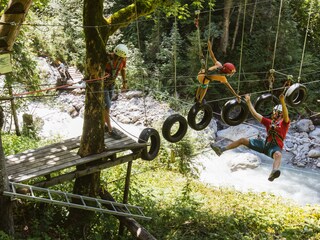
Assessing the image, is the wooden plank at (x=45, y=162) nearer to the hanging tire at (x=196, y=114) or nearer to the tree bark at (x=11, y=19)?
the tree bark at (x=11, y=19)

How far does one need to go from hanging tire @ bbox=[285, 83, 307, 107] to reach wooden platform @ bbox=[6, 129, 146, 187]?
2.78m

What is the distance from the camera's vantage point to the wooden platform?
17.0 ft

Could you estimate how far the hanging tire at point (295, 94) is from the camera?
630 cm

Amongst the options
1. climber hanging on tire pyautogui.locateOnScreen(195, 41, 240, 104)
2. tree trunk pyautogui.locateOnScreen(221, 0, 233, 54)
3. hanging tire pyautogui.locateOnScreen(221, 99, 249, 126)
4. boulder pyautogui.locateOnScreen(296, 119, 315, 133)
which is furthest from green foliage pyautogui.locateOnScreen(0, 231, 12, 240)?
tree trunk pyautogui.locateOnScreen(221, 0, 233, 54)

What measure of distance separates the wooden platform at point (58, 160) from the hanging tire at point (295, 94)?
278cm

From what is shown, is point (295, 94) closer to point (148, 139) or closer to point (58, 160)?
point (148, 139)

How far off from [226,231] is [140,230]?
1.79 meters

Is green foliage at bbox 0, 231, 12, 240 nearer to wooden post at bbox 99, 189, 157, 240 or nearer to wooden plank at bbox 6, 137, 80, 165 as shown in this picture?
wooden plank at bbox 6, 137, 80, 165

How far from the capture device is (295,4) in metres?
19.7

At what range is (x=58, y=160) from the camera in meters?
5.55

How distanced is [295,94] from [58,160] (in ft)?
14.3

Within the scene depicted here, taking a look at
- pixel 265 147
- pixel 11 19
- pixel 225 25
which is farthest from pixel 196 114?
pixel 225 25

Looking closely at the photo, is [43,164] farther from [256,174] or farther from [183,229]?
[256,174]

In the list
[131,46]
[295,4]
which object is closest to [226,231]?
[131,46]
